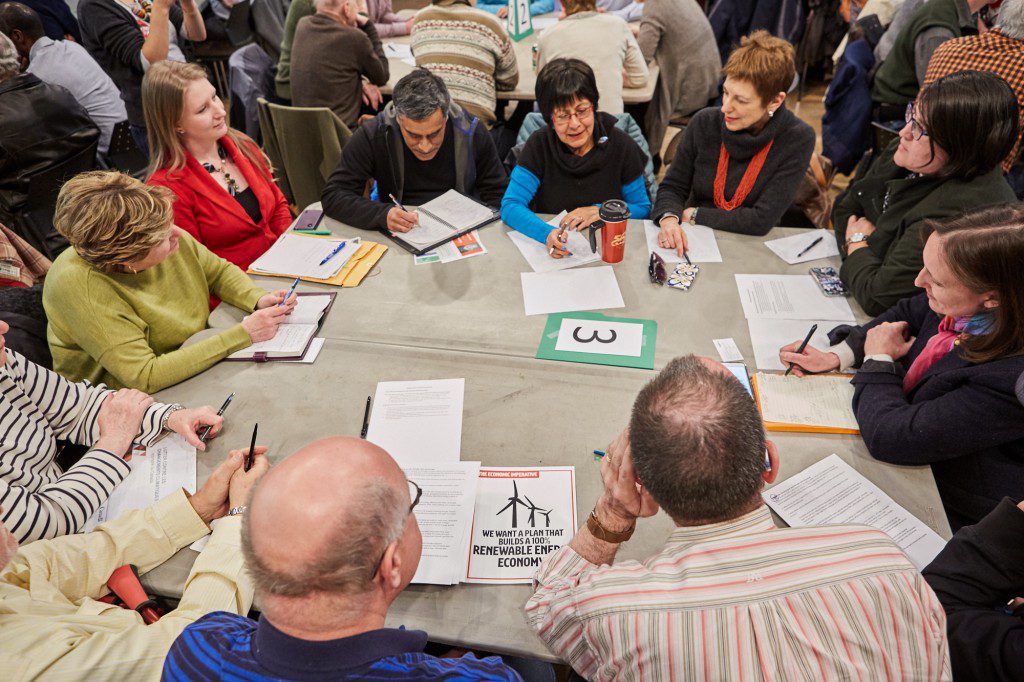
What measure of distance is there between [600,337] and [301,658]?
127 cm

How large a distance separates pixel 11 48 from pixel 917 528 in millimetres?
3995

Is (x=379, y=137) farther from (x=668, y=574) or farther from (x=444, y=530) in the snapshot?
(x=668, y=574)

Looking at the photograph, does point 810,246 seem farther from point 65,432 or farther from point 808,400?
point 65,432

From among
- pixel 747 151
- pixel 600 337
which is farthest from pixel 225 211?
pixel 747 151

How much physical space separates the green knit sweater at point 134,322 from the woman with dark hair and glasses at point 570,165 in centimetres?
108

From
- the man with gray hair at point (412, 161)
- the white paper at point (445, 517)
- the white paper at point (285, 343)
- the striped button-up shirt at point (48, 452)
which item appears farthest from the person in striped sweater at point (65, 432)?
the man with gray hair at point (412, 161)

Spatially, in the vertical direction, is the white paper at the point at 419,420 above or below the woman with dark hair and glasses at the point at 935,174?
below

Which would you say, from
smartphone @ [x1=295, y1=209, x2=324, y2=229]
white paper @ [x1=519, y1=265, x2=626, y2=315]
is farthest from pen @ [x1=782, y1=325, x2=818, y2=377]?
smartphone @ [x1=295, y1=209, x2=324, y2=229]

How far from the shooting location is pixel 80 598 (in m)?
1.34

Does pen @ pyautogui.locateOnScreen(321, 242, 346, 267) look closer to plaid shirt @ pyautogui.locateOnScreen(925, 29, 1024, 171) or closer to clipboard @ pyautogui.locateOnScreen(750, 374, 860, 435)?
clipboard @ pyautogui.locateOnScreen(750, 374, 860, 435)

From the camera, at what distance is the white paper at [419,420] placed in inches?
63.2

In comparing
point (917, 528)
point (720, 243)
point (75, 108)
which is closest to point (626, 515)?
point (917, 528)

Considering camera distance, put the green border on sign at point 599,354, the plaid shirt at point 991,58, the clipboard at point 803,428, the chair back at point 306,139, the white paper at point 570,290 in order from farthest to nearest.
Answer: the chair back at point 306,139
the plaid shirt at point 991,58
the white paper at point 570,290
the green border on sign at point 599,354
the clipboard at point 803,428

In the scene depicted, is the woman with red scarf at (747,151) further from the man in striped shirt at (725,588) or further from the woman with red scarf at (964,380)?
the man in striped shirt at (725,588)
